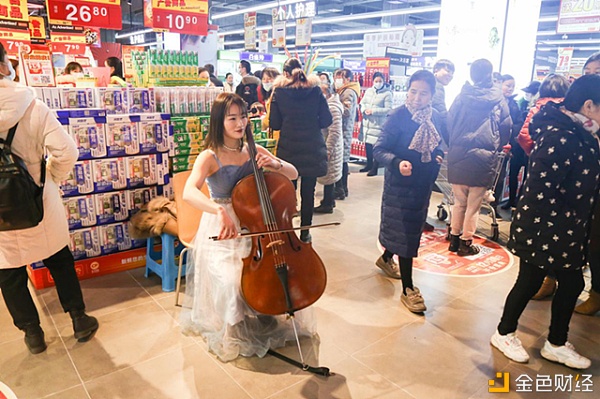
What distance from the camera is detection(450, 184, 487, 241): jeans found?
3.99m

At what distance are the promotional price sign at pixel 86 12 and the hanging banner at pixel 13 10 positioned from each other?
107 inches

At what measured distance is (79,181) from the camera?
3.30 m

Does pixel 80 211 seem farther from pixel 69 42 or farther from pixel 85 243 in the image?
pixel 69 42

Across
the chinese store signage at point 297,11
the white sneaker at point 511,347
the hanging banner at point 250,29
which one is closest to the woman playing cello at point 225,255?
the white sneaker at point 511,347

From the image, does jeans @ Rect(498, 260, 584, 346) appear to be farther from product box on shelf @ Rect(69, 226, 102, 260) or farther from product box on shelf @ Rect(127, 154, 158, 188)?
product box on shelf @ Rect(69, 226, 102, 260)

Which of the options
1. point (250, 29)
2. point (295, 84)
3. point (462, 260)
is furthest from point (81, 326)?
point (250, 29)

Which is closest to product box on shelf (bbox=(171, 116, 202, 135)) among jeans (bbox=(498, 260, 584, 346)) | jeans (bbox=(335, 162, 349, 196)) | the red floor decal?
the red floor decal

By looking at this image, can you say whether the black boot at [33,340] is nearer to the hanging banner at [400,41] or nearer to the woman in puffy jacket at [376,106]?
the woman in puffy jacket at [376,106]

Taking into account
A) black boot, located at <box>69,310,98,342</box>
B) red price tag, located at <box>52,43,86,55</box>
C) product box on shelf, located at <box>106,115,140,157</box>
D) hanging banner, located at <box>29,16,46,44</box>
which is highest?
hanging banner, located at <box>29,16,46,44</box>

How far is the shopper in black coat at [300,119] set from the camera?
387cm

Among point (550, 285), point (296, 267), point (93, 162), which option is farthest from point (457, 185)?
point (93, 162)

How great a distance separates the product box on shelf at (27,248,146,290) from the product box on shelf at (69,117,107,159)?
0.80 meters

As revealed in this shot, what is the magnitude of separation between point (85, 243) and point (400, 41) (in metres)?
9.23

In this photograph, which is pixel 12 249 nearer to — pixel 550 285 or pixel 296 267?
pixel 296 267
